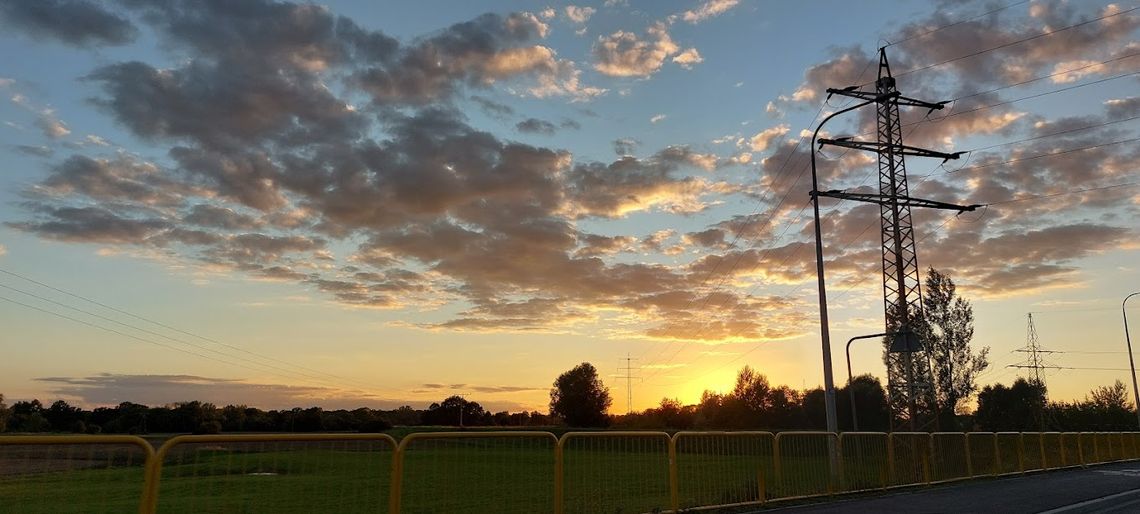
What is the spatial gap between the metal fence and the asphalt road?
942 millimetres

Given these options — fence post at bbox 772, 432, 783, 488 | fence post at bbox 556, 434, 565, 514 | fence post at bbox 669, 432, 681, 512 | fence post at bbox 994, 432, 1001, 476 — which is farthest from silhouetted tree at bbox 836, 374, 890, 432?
fence post at bbox 556, 434, 565, 514

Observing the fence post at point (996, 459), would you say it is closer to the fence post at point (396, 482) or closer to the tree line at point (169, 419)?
the fence post at point (396, 482)

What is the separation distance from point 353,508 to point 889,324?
2807 centimetres

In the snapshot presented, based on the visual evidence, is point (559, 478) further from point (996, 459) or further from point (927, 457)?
point (996, 459)

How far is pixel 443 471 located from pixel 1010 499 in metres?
11.8

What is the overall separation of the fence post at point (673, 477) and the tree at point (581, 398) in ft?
388

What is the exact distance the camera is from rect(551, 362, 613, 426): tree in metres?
131

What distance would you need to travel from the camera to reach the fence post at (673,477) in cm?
1149

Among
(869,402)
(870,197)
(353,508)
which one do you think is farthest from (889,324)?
(869,402)

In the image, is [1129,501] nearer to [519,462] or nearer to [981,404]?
[519,462]

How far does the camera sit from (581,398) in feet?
433

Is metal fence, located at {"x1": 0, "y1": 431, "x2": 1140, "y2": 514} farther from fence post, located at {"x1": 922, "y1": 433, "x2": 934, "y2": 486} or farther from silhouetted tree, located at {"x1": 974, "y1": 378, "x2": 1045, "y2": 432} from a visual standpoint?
silhouetted tree, located at {"x1": 974, "y1": 378, "x2": 1045, "y2": 432}

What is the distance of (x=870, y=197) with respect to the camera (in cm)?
2961

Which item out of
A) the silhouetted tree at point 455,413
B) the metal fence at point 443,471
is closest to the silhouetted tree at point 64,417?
the silhouetted tree at point 455,413
